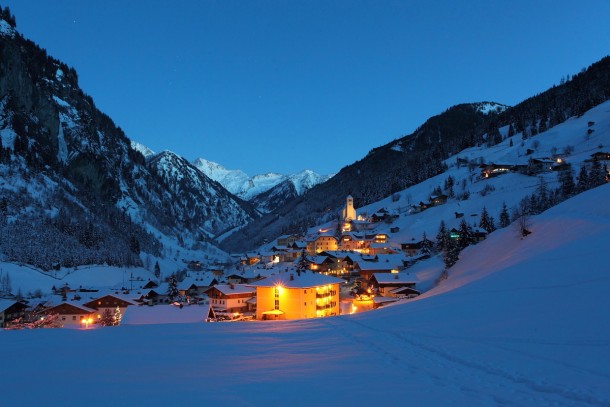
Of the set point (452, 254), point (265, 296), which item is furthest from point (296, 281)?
point (452, 254)

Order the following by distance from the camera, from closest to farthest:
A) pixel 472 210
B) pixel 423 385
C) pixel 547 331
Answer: pixel 423 385
pixel 547 331
pixel 472 210

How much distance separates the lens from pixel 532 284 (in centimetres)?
2419

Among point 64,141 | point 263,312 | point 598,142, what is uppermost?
point 64,141

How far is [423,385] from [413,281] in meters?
55.3

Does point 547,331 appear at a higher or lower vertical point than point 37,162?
lower

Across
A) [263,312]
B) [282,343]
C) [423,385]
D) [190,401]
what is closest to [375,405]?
[423,385]

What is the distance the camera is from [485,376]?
11.2 metres

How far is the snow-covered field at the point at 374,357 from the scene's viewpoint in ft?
30.7

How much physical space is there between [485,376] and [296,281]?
4253cm

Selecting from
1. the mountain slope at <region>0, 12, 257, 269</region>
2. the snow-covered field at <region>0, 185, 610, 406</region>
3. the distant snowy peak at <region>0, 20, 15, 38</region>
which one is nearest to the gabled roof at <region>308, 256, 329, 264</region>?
the mountain slope at <region>0, 12, 257, 269</region>

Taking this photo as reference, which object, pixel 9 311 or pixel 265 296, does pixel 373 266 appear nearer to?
pixel 265 296

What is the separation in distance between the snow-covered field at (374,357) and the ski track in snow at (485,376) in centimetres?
4

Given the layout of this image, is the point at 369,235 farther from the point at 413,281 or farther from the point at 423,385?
the point at 423,385

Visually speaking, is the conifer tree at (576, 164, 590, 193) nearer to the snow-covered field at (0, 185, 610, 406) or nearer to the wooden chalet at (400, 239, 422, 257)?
the wooden chalet at (400, 239, 422, 257)
